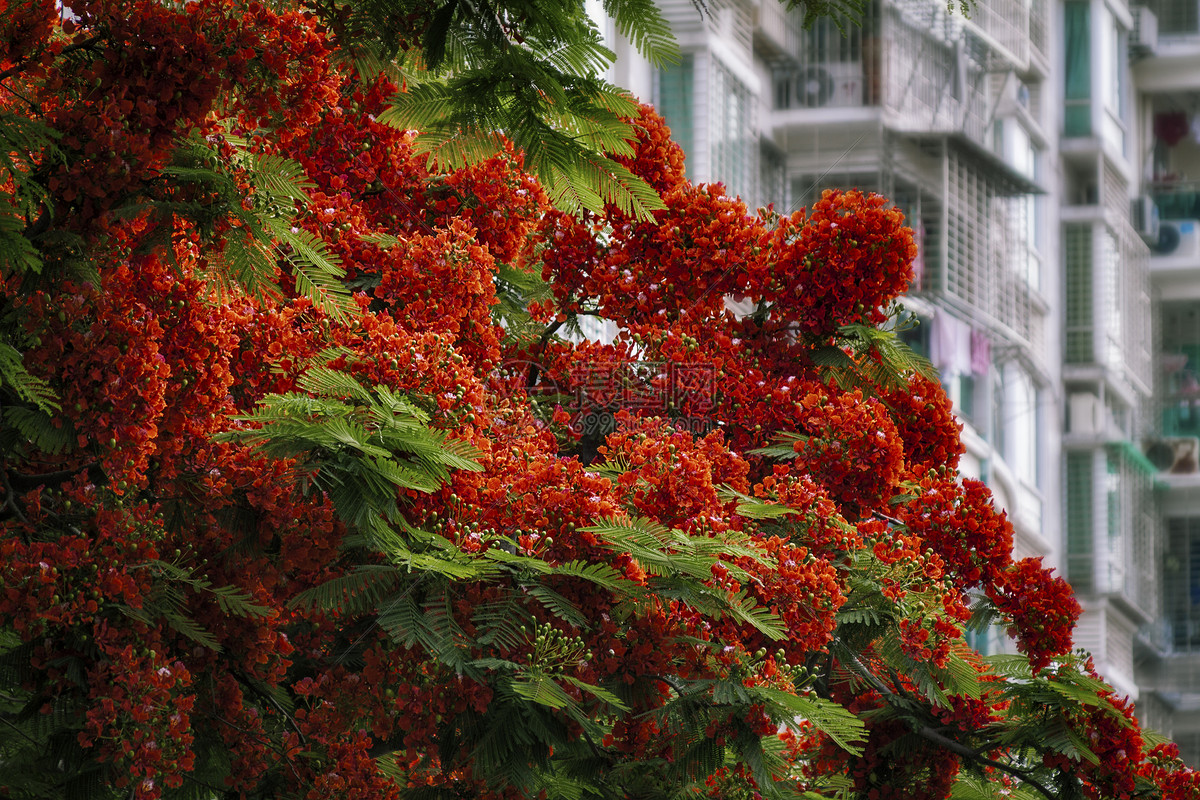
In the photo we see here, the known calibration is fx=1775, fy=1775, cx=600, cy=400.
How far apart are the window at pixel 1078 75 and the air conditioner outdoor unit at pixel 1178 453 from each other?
6.16 m

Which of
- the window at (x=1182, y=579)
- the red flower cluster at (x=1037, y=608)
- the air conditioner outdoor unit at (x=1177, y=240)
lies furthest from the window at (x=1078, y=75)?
the red flower cluster at (x=1037, y=608)

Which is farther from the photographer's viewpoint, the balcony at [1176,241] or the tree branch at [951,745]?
the balcony at [1176,241]

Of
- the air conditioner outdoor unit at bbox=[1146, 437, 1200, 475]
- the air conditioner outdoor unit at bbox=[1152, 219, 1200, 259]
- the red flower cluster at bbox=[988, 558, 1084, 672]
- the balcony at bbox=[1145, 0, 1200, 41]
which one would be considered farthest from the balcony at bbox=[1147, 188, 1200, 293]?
the red flower cluster at bbox=[988, 558, 1084, 672]

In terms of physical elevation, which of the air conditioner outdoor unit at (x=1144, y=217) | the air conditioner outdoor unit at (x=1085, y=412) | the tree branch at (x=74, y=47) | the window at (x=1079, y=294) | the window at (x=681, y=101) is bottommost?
the air conditioner outdoor unit at (x=1085, y=412)

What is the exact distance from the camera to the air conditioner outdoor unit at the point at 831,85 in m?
22.7

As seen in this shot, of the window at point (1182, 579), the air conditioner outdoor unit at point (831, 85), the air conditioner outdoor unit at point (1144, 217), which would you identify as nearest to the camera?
the air conditioner outdoor unit at point (831, 85)

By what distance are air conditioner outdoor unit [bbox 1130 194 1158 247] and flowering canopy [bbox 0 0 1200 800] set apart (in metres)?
25.5

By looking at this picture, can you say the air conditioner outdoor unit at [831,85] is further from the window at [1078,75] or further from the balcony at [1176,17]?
the balcony at [1176,17]

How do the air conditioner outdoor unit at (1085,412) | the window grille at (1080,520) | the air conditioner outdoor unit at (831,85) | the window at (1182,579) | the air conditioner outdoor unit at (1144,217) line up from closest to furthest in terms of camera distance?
1. the air conditioner outdoor unit at (831,85)
2. the window grille at (1080,520)
3. the air conditioner outdoor unit at (1085,412)
4. the window at (1182,579)
5. the air conditioner outdoor unit at (1144,217)

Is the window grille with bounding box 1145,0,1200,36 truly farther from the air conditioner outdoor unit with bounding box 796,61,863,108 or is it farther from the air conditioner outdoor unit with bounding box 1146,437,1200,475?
the air conditioner outdoor unit with bounding box 796,61,863,108

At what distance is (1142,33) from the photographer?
1271 inches

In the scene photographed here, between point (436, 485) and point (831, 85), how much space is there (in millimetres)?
17805

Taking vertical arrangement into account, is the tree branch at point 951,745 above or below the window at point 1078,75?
below

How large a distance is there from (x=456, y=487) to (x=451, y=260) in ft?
3.67
